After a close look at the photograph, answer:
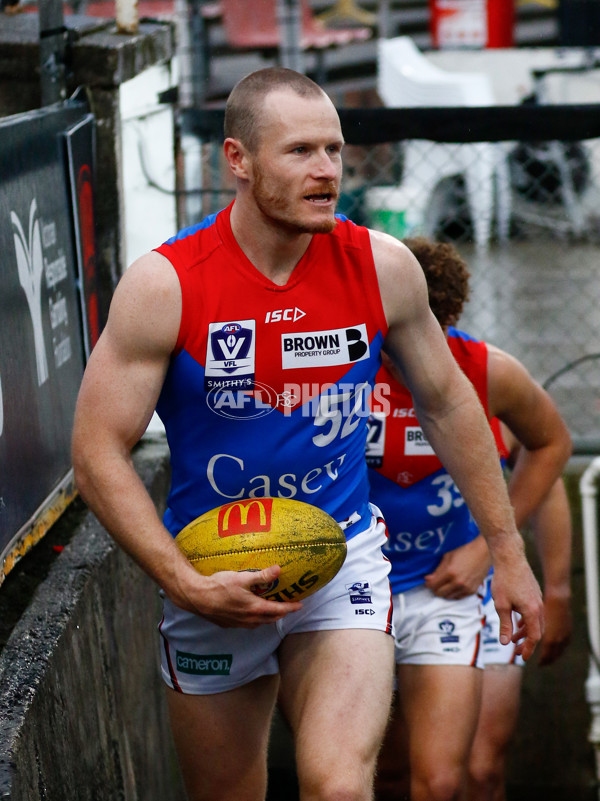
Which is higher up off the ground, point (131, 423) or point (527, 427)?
point (131, 423)

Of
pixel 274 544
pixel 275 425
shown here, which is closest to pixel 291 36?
pixel 275 425

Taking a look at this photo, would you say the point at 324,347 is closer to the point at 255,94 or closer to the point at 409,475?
the point at 255,94

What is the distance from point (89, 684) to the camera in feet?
12.1

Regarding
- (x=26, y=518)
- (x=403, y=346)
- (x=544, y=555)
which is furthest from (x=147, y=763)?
(x=403, y=346)

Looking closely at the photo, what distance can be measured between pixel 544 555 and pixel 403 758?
3.48ft

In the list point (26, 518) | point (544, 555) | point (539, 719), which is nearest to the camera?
point (26, 518)

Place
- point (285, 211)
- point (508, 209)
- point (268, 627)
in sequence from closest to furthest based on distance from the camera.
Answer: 1. point (285, 211)
2. point (268, 627)
3. point (508, 209)

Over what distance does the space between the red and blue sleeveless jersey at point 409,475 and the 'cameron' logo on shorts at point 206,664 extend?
98cm

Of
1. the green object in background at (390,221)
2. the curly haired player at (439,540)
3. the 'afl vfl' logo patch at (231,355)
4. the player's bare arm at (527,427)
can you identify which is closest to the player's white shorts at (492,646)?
the curly haired player at (439,540)

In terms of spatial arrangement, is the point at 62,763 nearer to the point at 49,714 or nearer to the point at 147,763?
the point at 49,714

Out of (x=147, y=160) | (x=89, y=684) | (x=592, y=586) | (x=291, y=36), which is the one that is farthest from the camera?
(x=291, y=36)

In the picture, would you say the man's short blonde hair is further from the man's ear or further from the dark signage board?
the dark signage board

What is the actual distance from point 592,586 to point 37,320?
2801 mm

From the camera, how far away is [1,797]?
261cm
